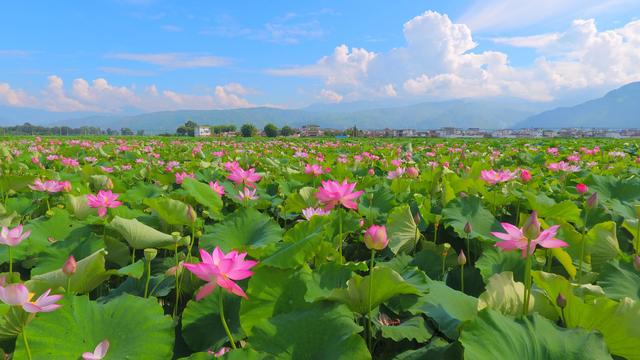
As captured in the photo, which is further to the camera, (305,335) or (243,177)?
(243,177)

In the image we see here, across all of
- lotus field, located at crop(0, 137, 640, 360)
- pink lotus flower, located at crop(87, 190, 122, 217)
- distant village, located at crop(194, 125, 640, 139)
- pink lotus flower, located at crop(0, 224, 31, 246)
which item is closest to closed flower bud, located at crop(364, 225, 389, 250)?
lotus field, located at crop(0, 137, 640, 360)

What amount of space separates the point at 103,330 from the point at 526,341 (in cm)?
92

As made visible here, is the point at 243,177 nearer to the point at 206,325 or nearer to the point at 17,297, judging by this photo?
the point at 206,325

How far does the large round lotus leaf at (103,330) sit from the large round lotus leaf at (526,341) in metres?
0.65

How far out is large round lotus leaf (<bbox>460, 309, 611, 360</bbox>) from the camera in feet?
2.45

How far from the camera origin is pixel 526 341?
30.8 inches

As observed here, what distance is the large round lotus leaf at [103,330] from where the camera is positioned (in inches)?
35.6

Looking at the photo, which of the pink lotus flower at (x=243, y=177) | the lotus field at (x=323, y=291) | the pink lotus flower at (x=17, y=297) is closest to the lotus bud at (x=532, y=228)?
the lotus field at (x=323, y=291)

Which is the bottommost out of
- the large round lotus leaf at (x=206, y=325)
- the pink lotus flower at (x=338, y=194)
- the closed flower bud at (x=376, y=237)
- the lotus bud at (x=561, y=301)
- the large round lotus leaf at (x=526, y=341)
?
the large round lotus leaf at (x=206, y=325)

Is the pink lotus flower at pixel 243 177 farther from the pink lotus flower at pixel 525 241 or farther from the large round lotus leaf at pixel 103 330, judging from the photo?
the pink lotus flower at pixel 525 241

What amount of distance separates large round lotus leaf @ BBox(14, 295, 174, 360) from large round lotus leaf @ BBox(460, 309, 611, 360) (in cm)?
65

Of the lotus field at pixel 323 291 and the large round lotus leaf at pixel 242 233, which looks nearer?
the lotus field at pixel 323 291

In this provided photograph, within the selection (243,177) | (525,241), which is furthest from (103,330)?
(243,177)

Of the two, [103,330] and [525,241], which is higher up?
[525,241]
